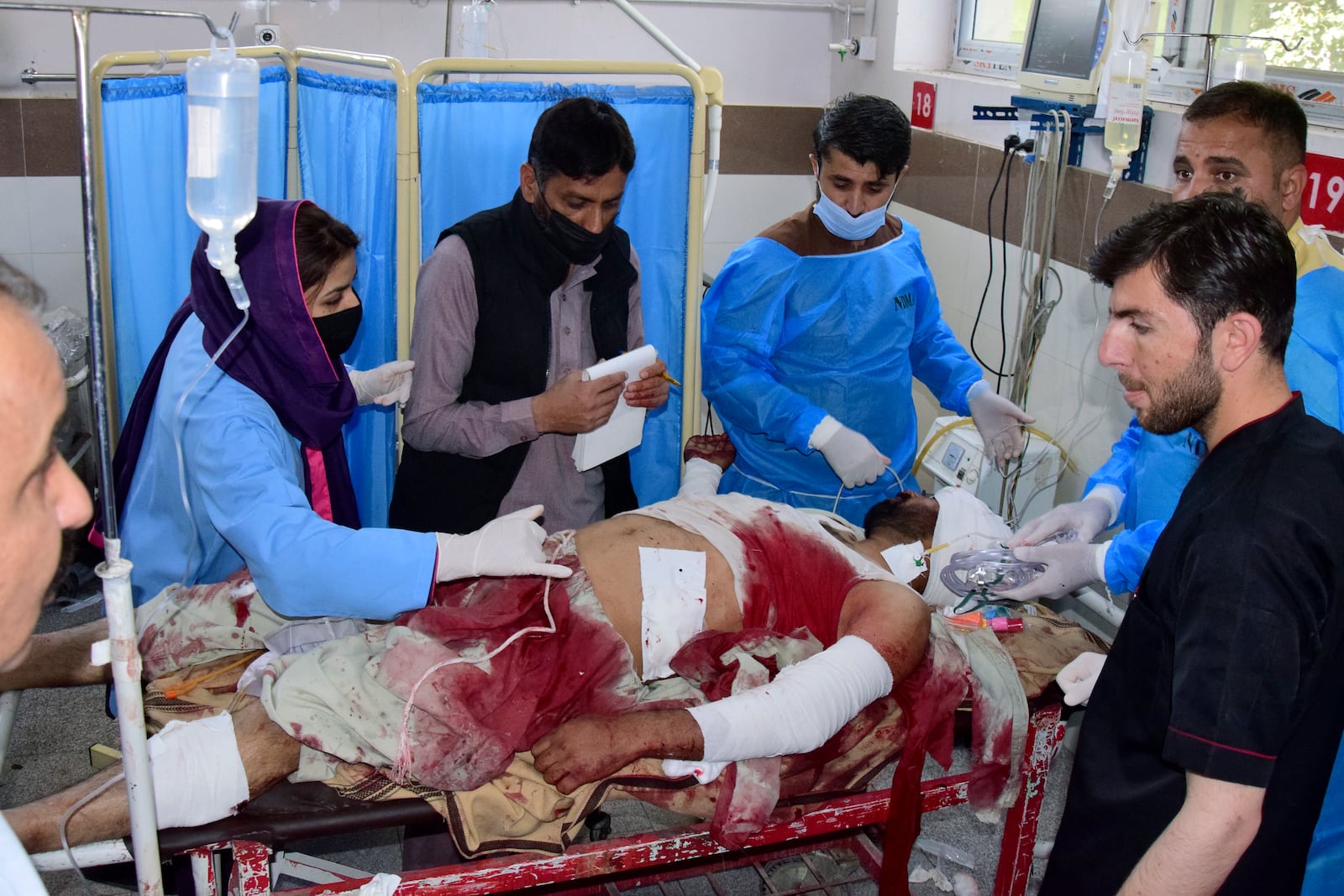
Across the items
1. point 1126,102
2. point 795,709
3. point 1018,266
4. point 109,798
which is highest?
point 1126,102

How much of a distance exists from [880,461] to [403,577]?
4.19ft

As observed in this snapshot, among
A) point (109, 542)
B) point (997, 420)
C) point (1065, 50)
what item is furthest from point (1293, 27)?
point (109, 542)

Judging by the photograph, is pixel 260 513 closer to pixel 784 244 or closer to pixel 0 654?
pixel 0 654

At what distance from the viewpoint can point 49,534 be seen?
79 centimetres

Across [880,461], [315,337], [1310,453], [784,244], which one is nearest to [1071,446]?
[880,461]

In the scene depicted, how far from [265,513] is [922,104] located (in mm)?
3349

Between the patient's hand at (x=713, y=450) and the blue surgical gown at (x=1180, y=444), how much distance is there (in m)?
0.89

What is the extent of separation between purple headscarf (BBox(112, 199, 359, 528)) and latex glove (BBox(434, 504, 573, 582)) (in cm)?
38

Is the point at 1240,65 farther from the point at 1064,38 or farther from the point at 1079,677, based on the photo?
the point at 1079,677

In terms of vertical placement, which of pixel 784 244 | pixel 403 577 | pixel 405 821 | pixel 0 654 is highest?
pixel 784 244

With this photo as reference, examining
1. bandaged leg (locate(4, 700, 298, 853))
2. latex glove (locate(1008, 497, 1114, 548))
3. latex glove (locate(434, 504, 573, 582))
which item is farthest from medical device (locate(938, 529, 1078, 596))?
bandaged leg (locate(4, 700, 298, 853))

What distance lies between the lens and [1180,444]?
209 centimetres

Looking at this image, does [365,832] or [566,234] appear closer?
[566,234]

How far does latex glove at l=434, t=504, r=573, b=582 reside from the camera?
1.87m
